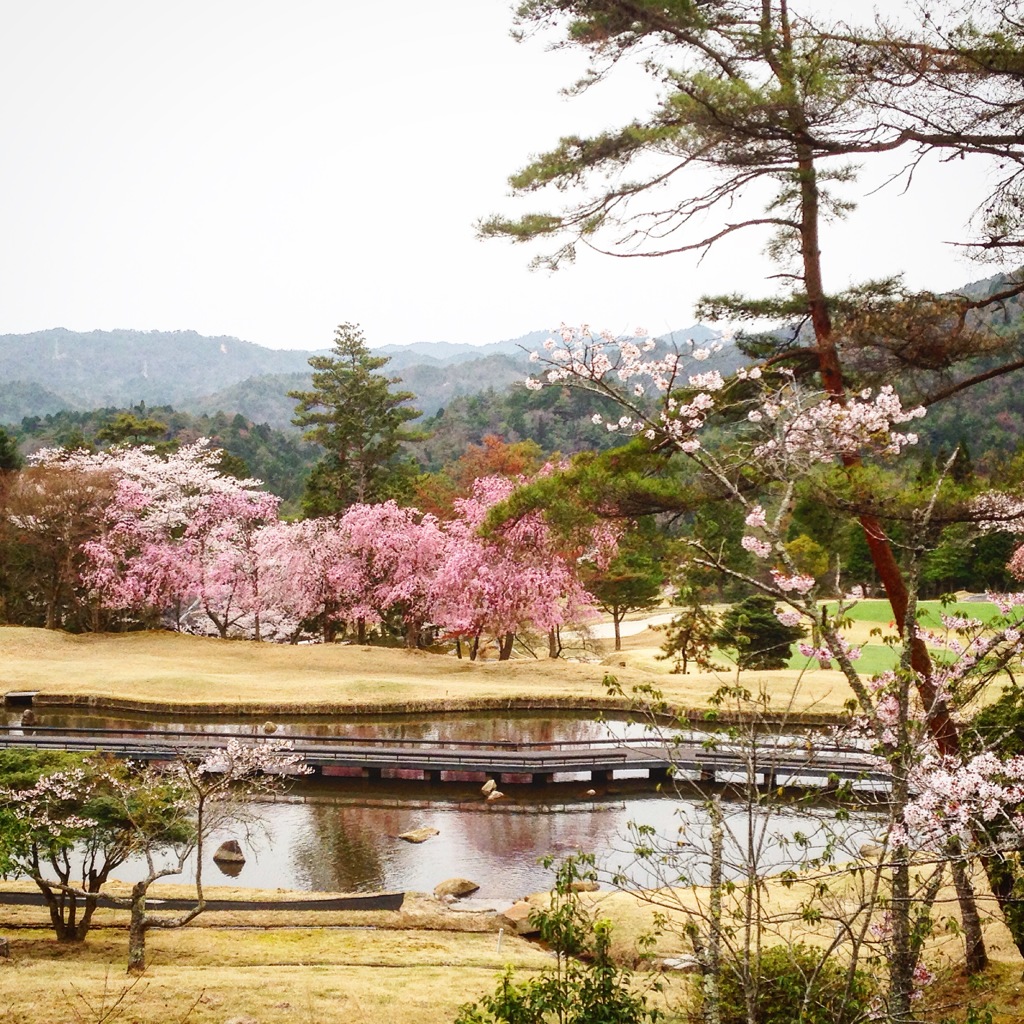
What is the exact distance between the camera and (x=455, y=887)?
13.8 m

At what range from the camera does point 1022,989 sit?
825 cm

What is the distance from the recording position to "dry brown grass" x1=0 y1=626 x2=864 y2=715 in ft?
82.4

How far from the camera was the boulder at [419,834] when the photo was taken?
16128 mm

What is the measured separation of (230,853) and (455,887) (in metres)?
4.16

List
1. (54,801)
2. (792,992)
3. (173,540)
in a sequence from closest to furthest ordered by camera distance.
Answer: (792,992)
(54,801)
(173,540)

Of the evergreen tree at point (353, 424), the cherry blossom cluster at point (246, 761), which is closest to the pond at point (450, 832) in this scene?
the cherry blossom cluster at point (246, 761)

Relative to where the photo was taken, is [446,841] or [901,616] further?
[446,841]

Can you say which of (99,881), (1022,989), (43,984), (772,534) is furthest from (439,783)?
(772,534)

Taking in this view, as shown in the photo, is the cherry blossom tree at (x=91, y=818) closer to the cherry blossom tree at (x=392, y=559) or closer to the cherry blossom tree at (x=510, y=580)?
the cherry blossom tree at (x=510, y=580)

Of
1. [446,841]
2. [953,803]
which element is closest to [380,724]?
[446,841]

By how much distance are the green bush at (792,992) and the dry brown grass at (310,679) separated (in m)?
15.1

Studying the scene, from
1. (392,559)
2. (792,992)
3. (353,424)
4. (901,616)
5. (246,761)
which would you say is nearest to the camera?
(792,992)

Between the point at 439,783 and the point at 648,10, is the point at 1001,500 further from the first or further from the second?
the point at 439,783

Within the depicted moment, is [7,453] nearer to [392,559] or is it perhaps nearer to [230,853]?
[392,559]
